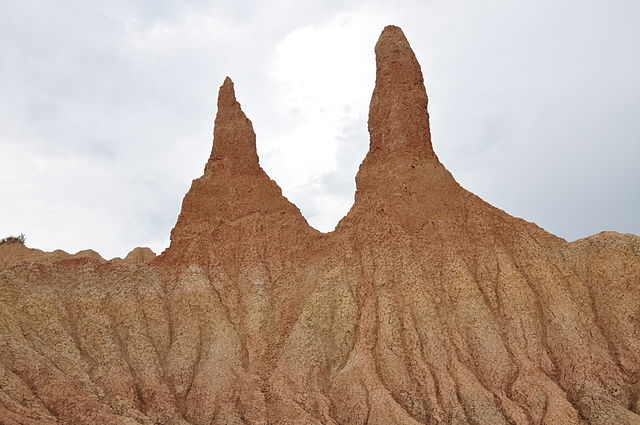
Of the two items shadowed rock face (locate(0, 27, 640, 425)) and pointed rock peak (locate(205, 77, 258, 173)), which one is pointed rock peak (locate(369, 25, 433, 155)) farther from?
pointed rock peak (locate(205, 77, 258, 173))

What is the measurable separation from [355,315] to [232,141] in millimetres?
17702

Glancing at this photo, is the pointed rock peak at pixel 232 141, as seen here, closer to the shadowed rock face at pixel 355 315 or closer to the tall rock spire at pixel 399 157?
the shadowed rock face at pixel 355 315

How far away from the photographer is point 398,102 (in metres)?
42.9

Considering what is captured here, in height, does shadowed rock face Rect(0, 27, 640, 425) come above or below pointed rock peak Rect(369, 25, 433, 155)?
below

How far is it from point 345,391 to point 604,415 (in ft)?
42.4

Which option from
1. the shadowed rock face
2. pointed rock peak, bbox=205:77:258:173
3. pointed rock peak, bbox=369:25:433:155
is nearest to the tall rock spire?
pointed rock peak, bbox=369:25:433:155

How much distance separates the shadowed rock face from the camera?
3102cm

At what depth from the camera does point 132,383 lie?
3247 centimetres

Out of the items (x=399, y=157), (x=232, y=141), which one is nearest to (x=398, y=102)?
(x=399, y=157)

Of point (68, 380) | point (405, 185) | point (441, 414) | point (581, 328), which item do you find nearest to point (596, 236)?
point (581, 328)

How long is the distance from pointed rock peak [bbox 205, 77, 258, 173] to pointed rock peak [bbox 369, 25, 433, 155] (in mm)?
9468

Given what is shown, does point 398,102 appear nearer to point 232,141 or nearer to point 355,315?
point 232,141

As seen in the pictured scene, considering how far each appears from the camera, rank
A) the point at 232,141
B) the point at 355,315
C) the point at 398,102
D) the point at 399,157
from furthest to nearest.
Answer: the point at 232,141 < the point at 398,102 < the point at 399,157 < the point at 355,315

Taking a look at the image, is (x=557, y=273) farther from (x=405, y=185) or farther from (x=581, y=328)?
(x=405, y=185)
